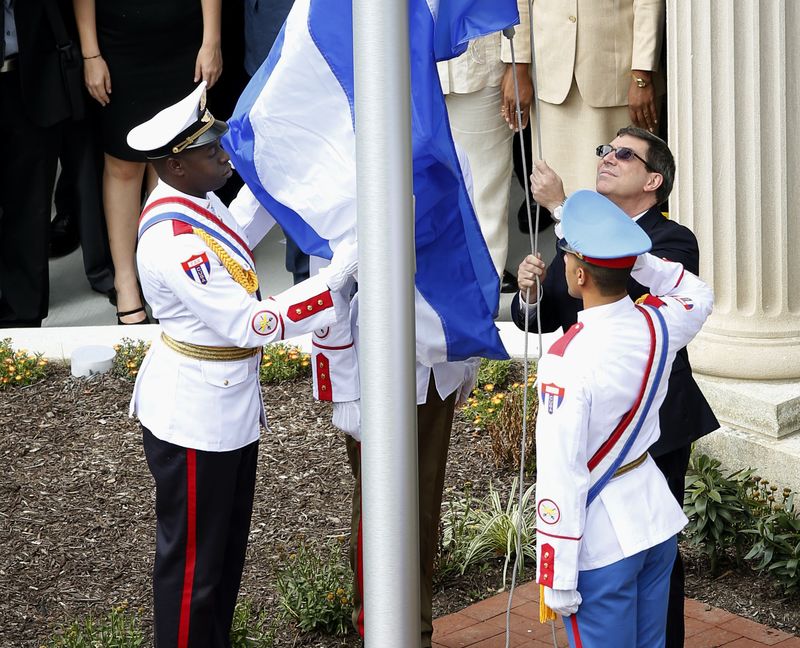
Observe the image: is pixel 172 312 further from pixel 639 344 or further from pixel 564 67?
pixel 564 67

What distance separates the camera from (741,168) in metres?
5.70

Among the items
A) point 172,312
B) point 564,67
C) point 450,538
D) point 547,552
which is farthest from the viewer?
point 564,67

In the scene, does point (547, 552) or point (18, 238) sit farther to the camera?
point (18, 238)

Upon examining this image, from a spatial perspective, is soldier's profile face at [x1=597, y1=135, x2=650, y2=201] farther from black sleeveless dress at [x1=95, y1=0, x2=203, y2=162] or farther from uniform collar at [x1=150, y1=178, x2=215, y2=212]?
black sleeveless dress at [x1=95, y1=0, x2=203, y2=162]

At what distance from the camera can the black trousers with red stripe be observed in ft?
13.6

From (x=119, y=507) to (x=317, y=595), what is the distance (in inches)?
56.0

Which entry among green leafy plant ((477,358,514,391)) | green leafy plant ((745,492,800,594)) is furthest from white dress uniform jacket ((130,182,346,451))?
green leafy plant ((477,358,514,391))

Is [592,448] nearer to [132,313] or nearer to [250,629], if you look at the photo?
[250,629]

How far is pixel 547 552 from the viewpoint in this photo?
3.38 metres

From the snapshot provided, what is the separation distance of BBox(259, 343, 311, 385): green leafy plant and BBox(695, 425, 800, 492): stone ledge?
7.33ft

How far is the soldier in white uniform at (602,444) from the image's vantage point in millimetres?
3338

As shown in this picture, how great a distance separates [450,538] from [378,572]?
2.64 meters

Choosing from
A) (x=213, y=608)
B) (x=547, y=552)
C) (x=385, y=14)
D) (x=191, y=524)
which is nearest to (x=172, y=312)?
(x=191, y=524)

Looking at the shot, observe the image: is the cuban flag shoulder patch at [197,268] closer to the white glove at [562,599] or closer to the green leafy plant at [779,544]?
the white glove at [562,599]
